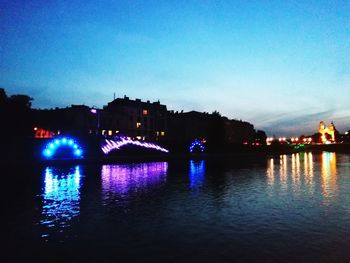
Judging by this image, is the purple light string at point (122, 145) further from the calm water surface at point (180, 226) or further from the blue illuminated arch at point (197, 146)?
the calm water surface at point (180, 226)

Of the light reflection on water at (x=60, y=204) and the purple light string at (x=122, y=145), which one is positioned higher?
the purple light string at (x=122, y=145)

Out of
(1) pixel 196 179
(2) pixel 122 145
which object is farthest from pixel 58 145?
(1) pixel 196 179

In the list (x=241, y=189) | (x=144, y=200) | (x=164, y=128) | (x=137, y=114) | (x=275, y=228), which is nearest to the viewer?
(x=275, y=228)

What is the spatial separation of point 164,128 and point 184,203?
328 ft

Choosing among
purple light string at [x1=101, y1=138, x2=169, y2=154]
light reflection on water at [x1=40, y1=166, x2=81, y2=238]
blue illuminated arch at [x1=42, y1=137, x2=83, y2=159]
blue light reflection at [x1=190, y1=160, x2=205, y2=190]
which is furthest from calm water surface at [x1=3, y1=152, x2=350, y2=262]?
purple light string at [x1=101, y1=138, x2=169, y2=154]

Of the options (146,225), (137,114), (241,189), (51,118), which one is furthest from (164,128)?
(146,225)

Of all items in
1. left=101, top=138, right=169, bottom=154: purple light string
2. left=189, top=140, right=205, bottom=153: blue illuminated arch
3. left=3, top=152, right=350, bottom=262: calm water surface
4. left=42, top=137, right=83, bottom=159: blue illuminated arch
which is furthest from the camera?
left=189, top=140, right=205, bottom=153: blue illuminated arch

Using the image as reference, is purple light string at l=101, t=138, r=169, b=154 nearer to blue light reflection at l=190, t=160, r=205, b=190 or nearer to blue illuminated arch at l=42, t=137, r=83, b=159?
blue illuminated arch at l=42, t=137, r=83, b=159

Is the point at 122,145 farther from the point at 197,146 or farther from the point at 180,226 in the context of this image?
the point at 180,226

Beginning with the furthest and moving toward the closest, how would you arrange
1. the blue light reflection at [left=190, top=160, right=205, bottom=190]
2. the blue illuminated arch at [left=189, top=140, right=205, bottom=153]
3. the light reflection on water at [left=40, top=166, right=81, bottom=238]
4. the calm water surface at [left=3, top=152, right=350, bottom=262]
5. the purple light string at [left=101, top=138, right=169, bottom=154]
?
1. the blue illuminated arch at [left=189, top=140, right=205, bottom=153]
2. the purple light string at [left=101, top=138, right=169, bottom=154]
3. the blue light reflection at [left=190, top=160, right=205, bottom=190]
4. the light reflection on water at [left=40, top=166, right=81, bottom=238]
5. the calm water surface at [left=3, top=152, right=350, bottom=262]

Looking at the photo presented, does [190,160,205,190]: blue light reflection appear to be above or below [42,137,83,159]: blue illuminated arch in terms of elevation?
below

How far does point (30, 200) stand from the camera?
62.6ft

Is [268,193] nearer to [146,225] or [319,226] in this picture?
[319,226]

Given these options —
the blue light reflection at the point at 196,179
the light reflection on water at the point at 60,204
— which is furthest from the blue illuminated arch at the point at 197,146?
the light reflection on water at the point at 60,204
